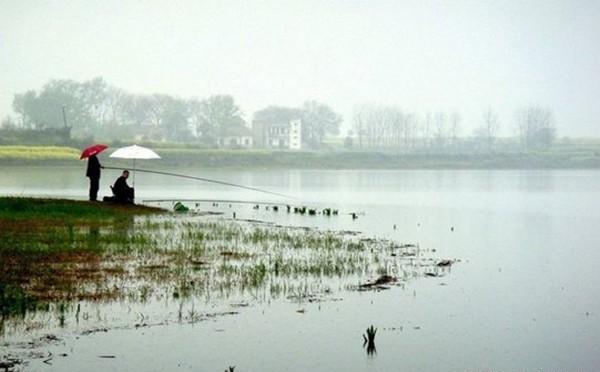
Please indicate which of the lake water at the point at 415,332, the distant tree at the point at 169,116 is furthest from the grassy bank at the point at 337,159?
the lake water at the point at 415,332

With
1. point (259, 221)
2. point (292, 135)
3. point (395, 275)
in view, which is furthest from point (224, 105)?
point (395, 275)

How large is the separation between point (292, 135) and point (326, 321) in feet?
586

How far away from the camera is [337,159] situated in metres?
158

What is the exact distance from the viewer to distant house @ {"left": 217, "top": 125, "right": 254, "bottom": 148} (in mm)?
179625

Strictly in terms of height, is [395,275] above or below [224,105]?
below

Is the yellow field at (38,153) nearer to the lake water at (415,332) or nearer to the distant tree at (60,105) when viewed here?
the distant tree at (60,105)

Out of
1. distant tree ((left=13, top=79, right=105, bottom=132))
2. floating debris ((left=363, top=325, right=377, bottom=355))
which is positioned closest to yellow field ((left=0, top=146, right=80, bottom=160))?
distant tree ((left=13, top=79, right=105, bottom=132))

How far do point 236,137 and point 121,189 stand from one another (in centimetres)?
14737

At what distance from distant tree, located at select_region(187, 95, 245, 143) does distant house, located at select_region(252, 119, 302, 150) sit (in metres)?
8.01

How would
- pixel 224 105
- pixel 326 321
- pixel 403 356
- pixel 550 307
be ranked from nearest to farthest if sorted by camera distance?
pixel 403 356, pixel 326 321, pixel 550 307, pixel 224 105

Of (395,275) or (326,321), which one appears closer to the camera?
(326,321)

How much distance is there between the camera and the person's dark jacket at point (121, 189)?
3425cm

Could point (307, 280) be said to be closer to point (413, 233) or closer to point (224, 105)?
point (413, 233)

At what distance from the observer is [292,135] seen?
19312cm
